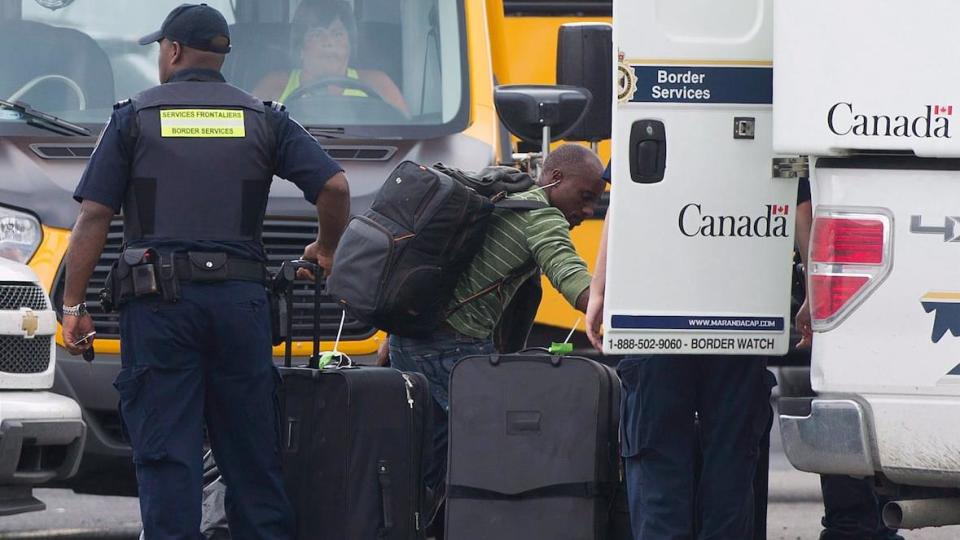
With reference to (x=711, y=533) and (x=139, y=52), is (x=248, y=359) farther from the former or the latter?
(x=139, y=52)

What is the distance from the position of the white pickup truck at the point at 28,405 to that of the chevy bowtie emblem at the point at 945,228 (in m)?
3.18

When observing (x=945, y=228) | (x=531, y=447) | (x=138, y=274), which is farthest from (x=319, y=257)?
(x=945, y=228)

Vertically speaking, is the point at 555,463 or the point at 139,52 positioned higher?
the point at 139,52

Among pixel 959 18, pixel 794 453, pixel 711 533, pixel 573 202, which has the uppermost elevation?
pixel 959 18

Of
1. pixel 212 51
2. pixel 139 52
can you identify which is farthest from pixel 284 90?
pixel 212 51

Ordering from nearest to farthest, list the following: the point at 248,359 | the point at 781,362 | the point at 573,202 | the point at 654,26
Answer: the point at 654,26 → the point at 248,359 → the point at 573,202 → the point at 781,362

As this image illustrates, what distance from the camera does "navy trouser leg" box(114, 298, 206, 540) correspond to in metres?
6.13

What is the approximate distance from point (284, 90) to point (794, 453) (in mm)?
3793

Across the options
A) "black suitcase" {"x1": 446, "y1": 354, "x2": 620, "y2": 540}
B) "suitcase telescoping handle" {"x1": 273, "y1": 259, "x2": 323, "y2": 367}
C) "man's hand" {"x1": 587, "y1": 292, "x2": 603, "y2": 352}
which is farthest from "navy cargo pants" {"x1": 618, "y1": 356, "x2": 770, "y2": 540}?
"suitcase telescoping handle" {"x1": 273, "y1": 259, "x2": 323, "y2": 367}

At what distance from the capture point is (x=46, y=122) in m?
7.77

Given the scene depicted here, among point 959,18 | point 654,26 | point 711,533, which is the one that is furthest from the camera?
point 711,533

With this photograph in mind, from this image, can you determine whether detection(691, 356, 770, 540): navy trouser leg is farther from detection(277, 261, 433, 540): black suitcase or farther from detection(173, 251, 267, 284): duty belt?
detection(173, 251, 267, 284): duty belt

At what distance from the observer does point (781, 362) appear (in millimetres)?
8656

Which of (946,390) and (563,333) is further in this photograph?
(563,333)
